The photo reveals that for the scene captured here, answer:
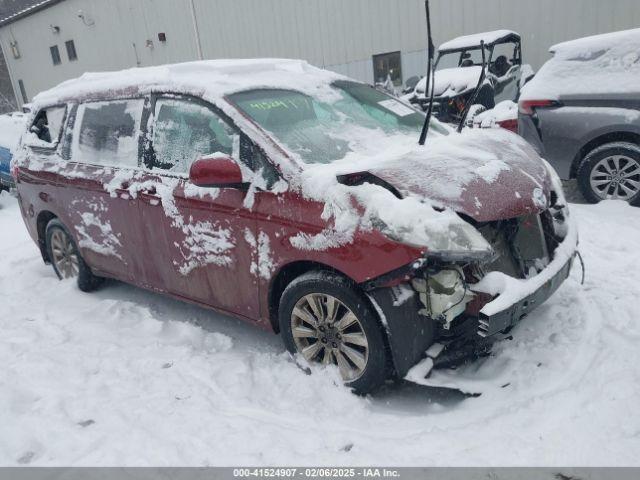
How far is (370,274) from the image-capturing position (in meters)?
2.59

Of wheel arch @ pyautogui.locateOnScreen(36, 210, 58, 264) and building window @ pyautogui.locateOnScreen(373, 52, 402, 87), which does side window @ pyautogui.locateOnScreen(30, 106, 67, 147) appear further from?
building window @ pyautogui.locateOnScreen(373, 52, 402, 87)

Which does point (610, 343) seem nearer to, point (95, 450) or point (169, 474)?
point (169, 474)

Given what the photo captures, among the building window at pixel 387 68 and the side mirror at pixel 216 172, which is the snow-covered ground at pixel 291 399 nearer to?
the side mirror at pixel 216 172

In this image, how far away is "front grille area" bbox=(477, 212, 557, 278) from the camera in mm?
2975

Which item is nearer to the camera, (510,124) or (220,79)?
(220,79)

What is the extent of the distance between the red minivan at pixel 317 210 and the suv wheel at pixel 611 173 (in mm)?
2288

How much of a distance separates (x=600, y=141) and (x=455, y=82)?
5.20 meters

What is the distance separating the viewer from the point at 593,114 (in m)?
5.43

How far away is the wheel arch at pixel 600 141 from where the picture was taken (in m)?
5.33

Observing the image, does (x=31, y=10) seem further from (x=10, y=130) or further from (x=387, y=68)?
(x=387, y=68)

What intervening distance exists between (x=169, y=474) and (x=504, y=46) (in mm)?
12184

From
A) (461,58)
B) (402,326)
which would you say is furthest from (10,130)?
(402,326)

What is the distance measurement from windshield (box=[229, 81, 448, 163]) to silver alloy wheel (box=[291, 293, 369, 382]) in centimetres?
85

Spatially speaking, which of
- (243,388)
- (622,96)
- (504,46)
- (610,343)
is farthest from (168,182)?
(504,46)
